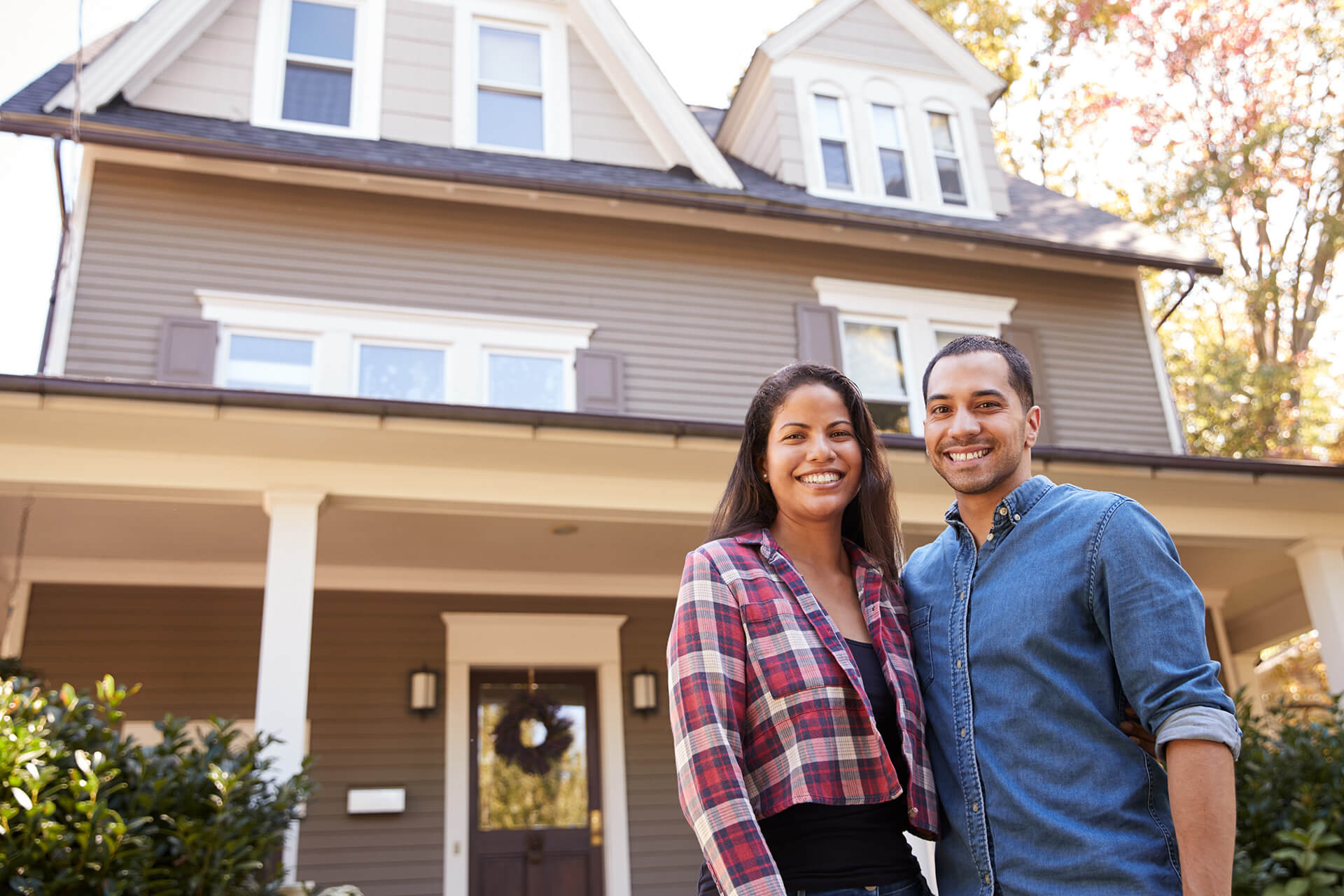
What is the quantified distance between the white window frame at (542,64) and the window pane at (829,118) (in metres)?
2.42

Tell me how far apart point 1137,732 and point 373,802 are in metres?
6.49

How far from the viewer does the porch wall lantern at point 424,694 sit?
753 centimetres

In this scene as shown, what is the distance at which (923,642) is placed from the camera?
1990 millimetres

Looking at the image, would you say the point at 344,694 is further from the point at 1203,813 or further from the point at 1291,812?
the point at 1203,813

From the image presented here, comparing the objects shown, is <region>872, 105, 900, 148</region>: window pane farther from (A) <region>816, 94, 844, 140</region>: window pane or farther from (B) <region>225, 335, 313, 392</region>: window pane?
(B) <region>225, 335, 313, 392</region>: window pane

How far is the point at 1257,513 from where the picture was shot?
7.26 meters

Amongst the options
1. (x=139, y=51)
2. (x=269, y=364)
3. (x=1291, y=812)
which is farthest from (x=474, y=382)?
(x=1291, y=812)

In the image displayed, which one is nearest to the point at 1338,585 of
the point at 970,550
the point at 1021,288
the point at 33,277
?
the point at 1021,288

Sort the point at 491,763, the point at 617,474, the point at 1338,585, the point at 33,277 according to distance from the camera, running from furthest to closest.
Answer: the point at 33,277, the point at 491,763, the point at 1338,585, the point at 617,474

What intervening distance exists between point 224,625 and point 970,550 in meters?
6.63

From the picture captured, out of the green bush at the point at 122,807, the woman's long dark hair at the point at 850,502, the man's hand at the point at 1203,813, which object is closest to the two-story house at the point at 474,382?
the green bush at the point at 122,807

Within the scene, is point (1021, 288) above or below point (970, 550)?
above

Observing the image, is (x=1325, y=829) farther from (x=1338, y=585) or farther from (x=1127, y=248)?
(x=1127, y=248)

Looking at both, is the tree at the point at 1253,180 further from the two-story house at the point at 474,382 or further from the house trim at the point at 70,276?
the house trim at the point at 70,276
